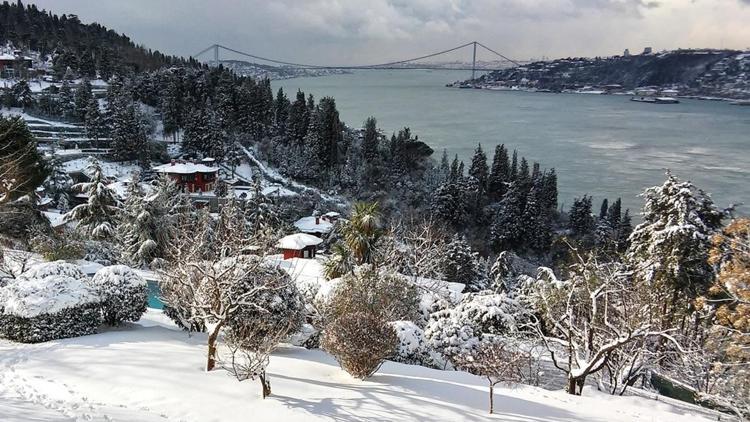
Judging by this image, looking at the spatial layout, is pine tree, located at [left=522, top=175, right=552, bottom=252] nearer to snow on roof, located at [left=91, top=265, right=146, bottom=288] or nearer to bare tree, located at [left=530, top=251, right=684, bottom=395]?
bare tree, located at [left=530, top=251, right=684, bottom=395]

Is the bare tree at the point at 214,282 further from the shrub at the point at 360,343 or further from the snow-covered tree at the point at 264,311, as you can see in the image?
the shrub at the point at 360,343

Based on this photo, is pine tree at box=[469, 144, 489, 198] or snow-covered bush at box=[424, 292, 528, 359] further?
pine tree at box=[469, 144, 489, 198]

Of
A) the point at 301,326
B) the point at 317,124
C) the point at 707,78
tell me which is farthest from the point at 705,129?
the point at 301,326

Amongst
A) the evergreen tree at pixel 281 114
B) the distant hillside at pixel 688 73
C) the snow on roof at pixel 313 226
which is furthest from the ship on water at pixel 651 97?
the snow on roof at pixel 313 226

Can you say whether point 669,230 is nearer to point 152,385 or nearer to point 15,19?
point 152,385

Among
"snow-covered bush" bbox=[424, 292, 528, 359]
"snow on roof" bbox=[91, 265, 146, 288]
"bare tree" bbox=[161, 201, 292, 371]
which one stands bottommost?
"snow-covered bush" bbox=[424, 292, 528, 359]

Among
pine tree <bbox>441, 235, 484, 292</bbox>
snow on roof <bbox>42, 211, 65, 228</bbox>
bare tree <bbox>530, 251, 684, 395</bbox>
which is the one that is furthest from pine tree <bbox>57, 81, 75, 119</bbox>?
bare tree <bbox>530, 251, 684, 395</bbox>

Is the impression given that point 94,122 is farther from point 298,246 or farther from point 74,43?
point 74,43

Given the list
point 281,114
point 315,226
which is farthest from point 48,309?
point 281,114
